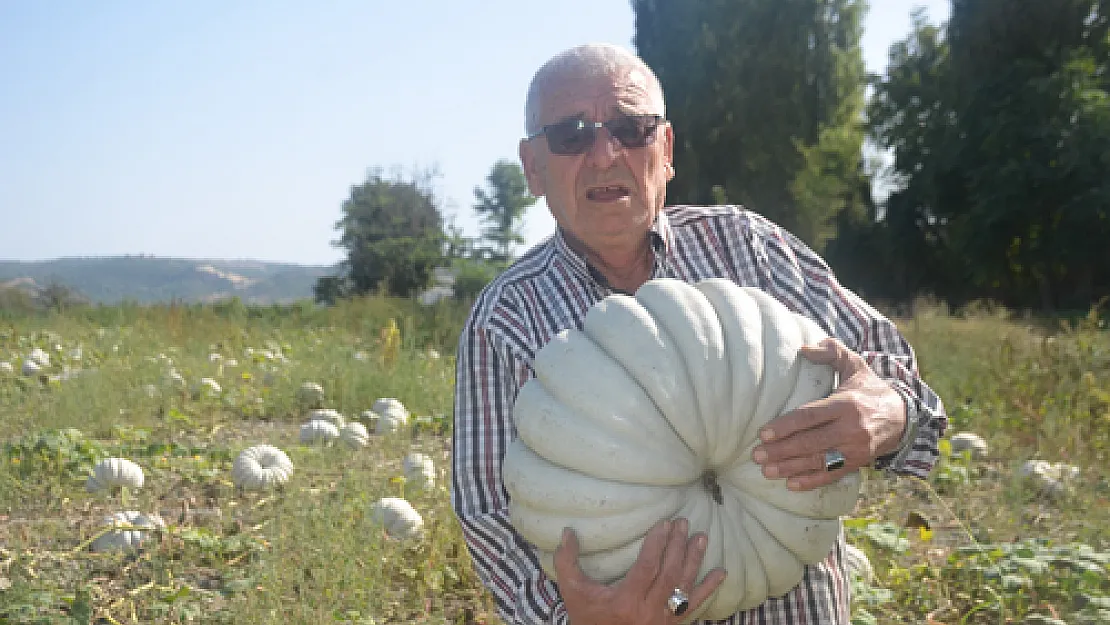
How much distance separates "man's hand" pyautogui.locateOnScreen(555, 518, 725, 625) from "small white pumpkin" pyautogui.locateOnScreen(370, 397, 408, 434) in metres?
3.68

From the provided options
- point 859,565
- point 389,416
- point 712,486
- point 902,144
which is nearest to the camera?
point 712,486

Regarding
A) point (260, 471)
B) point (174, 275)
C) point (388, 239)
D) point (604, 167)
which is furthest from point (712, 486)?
point (174, 275)

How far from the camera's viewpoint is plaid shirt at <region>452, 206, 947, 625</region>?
1.86 m

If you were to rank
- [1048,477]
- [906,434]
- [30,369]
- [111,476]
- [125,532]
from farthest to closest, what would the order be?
1. [30,369]
2. [1048,477]
3. [111,476]
4. [125,532]
5. [906,434]

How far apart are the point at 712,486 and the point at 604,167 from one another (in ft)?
2.49

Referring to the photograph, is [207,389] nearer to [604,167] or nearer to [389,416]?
[389,416]

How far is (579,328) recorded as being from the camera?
1.93 meters

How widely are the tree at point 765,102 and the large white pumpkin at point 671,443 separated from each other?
24106mm

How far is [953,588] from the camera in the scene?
3111mm

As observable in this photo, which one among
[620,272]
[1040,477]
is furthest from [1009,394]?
[620,272]

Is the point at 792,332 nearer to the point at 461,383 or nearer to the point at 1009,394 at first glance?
the point at 461,383

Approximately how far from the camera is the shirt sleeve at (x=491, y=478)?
6.02 ft

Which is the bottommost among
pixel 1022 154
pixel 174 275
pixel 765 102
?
pixel 174 275

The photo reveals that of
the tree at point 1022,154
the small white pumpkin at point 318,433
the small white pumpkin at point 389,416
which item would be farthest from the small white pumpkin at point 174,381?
the tree at point 1022,154
